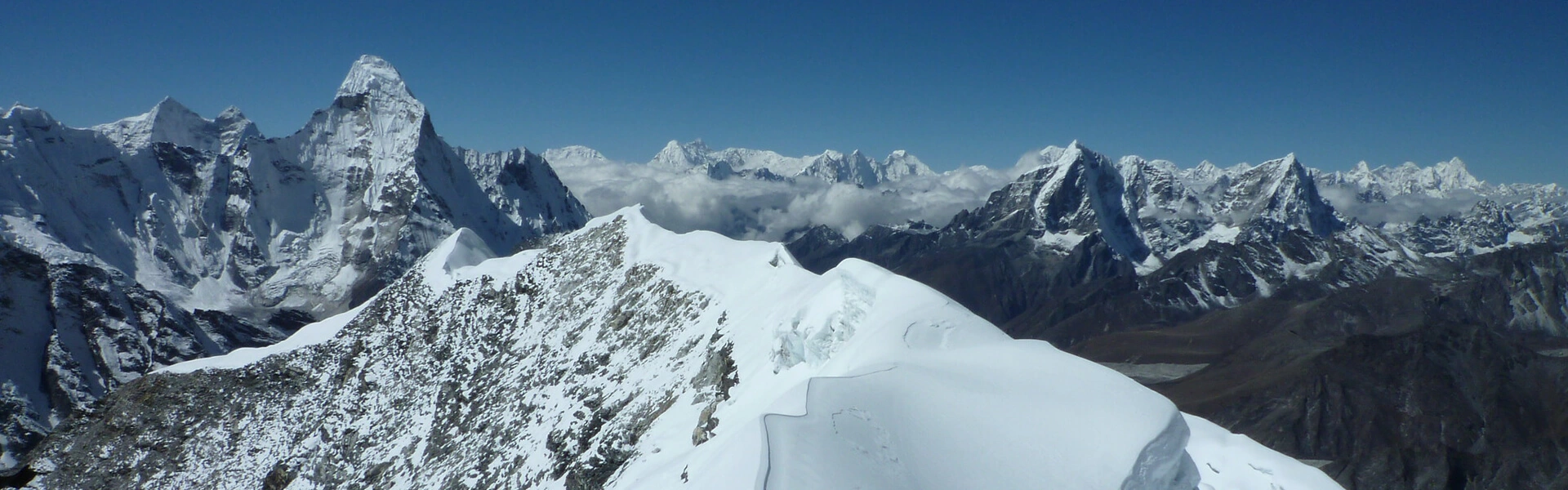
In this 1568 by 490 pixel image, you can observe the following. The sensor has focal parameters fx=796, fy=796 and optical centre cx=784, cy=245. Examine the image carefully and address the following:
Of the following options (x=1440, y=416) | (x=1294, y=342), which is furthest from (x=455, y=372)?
(x=1294, y=342)

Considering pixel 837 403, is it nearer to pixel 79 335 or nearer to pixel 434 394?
pixel 434 394

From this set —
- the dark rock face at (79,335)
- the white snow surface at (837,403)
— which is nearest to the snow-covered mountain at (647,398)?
the white snow surface at (837,403)

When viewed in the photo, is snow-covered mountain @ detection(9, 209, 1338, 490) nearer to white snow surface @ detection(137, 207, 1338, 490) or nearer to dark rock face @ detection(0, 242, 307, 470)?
white snow surface @ detection(137, 207, 1338, 490)

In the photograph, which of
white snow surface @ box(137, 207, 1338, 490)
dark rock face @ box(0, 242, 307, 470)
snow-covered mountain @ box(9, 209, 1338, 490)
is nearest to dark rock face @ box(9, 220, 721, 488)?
snow-covered mountain @ box(9, 209, 1338, 490)

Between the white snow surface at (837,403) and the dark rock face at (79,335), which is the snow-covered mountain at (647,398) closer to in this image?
the white snow surface at (837,403)

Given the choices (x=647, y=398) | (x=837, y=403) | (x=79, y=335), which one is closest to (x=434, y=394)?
(x=647, y=398)
